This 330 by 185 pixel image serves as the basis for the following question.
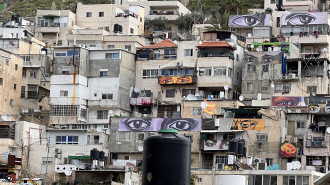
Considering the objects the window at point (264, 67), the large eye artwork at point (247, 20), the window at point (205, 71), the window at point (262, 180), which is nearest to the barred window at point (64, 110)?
the window at point (205, 71)

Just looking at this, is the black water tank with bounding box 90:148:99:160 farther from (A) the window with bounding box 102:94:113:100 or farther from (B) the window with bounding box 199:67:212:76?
(B) the window with bounding box 199:67:212:76

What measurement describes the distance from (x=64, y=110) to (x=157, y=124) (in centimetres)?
1056

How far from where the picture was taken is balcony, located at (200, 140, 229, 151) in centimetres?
6831

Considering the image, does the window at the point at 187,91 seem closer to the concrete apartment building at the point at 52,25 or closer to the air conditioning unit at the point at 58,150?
the air conditioning unit at the point at 58,150

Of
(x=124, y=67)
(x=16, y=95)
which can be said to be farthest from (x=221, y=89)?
(x=16, y=95)

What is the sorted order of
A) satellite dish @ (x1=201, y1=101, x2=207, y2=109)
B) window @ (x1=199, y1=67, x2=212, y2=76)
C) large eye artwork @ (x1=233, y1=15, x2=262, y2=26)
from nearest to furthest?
satellite dish @ (x1=201, y1=101, x2=207, y2=109)
window @ (x1=199, y1=67, x2=212, y2=76)
large eye artwork @ (x1=233, y1=15, x2=262, y2=26)

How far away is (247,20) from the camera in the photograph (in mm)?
94438

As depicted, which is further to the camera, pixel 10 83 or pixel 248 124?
pixel 10 83

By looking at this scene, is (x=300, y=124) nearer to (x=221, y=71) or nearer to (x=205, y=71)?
(x=221, y=71)

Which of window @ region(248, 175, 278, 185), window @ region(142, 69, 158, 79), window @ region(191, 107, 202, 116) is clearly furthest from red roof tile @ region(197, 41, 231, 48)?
window @ region(248, 175, 278, 185)

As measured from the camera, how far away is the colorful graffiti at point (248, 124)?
69250 millimetres

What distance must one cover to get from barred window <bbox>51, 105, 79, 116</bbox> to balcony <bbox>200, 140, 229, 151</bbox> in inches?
555

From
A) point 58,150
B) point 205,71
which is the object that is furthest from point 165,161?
point 205,71

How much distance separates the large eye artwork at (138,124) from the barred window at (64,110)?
7.60 metres
